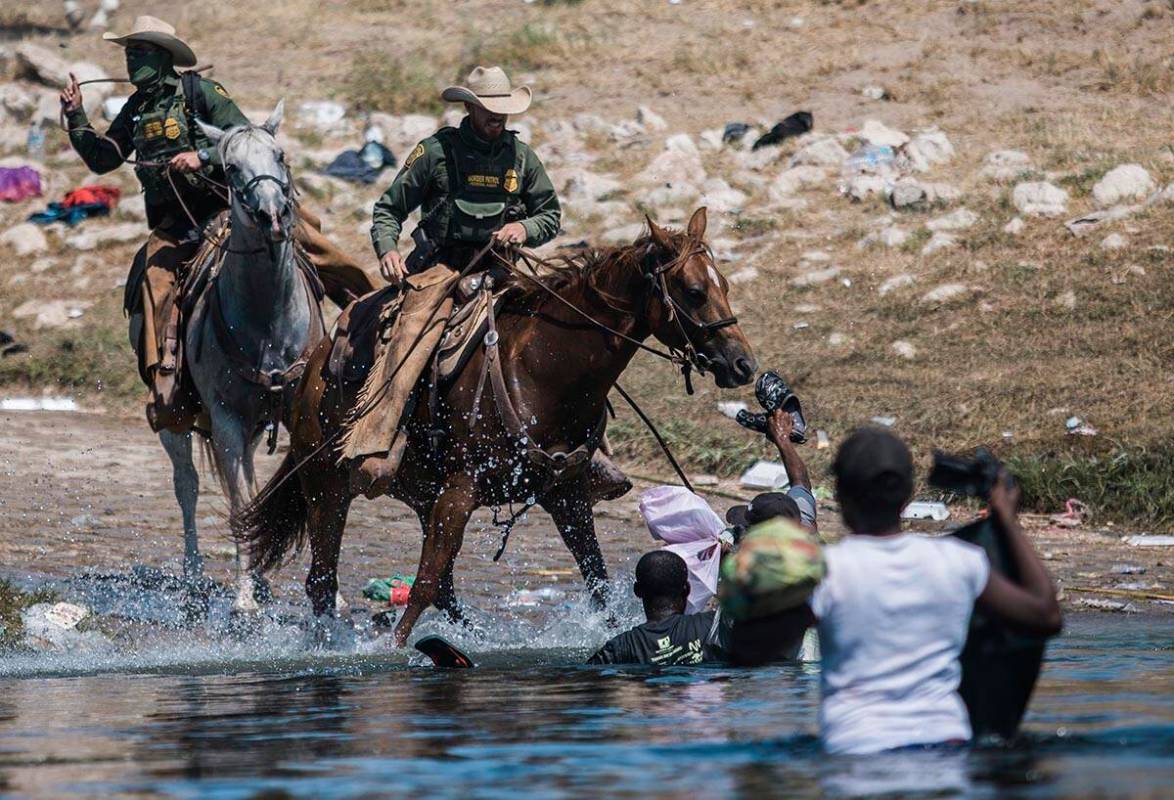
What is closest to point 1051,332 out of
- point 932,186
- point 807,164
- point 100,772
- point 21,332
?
point 932,186

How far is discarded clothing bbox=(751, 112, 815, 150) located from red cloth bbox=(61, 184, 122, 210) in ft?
21.7

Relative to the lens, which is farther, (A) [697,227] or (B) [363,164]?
(B) [363,164]

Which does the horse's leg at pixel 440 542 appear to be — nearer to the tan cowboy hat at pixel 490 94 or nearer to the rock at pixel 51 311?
the tan cowboy hat at pixel 490 94

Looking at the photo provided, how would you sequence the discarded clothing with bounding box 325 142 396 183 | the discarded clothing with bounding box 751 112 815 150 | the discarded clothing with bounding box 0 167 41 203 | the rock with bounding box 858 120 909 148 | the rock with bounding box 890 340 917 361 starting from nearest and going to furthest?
the rock with bounding box 890 340 917 361 < the rock with bounding box 858 120 909 148 < the discarded clothing with bounding box 751 112 815 150 < the discarded clothing with bounding box 325 142 396 183 < the discarded clothing with bounding box 0 167 41 203

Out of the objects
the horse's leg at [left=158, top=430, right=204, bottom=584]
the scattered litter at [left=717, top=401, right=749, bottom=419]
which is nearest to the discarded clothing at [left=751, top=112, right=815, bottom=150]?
the scattered litter at [left=717, top=401, right=749, bottom=419]

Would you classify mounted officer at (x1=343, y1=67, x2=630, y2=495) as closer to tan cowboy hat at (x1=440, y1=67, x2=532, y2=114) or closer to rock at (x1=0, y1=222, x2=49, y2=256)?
tan cowboy hat at (x1=440, y1=67, x2=532, y2=114)

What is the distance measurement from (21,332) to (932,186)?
325 inches

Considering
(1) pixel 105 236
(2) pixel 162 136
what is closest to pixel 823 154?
(1) pixel 105 236

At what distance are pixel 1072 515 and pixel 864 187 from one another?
6.78 meters

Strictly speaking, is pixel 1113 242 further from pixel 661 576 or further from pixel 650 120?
pixel 661 576

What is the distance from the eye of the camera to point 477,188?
9.96m

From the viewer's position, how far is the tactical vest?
32.6 ft

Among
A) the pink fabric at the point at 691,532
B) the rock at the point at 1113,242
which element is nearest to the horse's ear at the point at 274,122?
the pink fabric at the point at 691,532

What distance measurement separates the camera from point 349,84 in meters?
23.7
